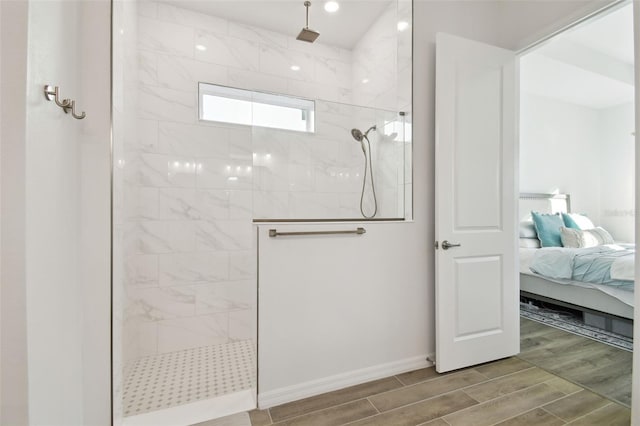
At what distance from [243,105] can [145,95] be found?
74cm

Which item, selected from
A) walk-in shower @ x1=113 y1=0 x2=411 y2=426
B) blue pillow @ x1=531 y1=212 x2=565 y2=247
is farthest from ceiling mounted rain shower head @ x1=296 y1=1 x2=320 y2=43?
blue pillow @ x1=531 y1=212 x2=565 y2=247

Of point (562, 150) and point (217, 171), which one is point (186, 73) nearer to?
point (217, 171)

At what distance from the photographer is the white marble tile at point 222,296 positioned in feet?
8.03

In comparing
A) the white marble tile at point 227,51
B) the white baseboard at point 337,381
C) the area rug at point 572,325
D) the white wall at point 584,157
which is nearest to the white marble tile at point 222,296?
the white baseboard at point 337,381

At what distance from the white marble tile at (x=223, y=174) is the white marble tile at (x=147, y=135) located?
367 mm

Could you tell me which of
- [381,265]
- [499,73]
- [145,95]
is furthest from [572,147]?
[145,95]

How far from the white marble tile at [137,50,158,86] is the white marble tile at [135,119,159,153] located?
32 centimetres

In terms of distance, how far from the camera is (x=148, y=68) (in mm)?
2328

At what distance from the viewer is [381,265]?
1.98 metres

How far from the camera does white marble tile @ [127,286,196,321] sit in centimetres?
226

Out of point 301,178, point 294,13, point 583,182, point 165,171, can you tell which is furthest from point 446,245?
point 583,182
